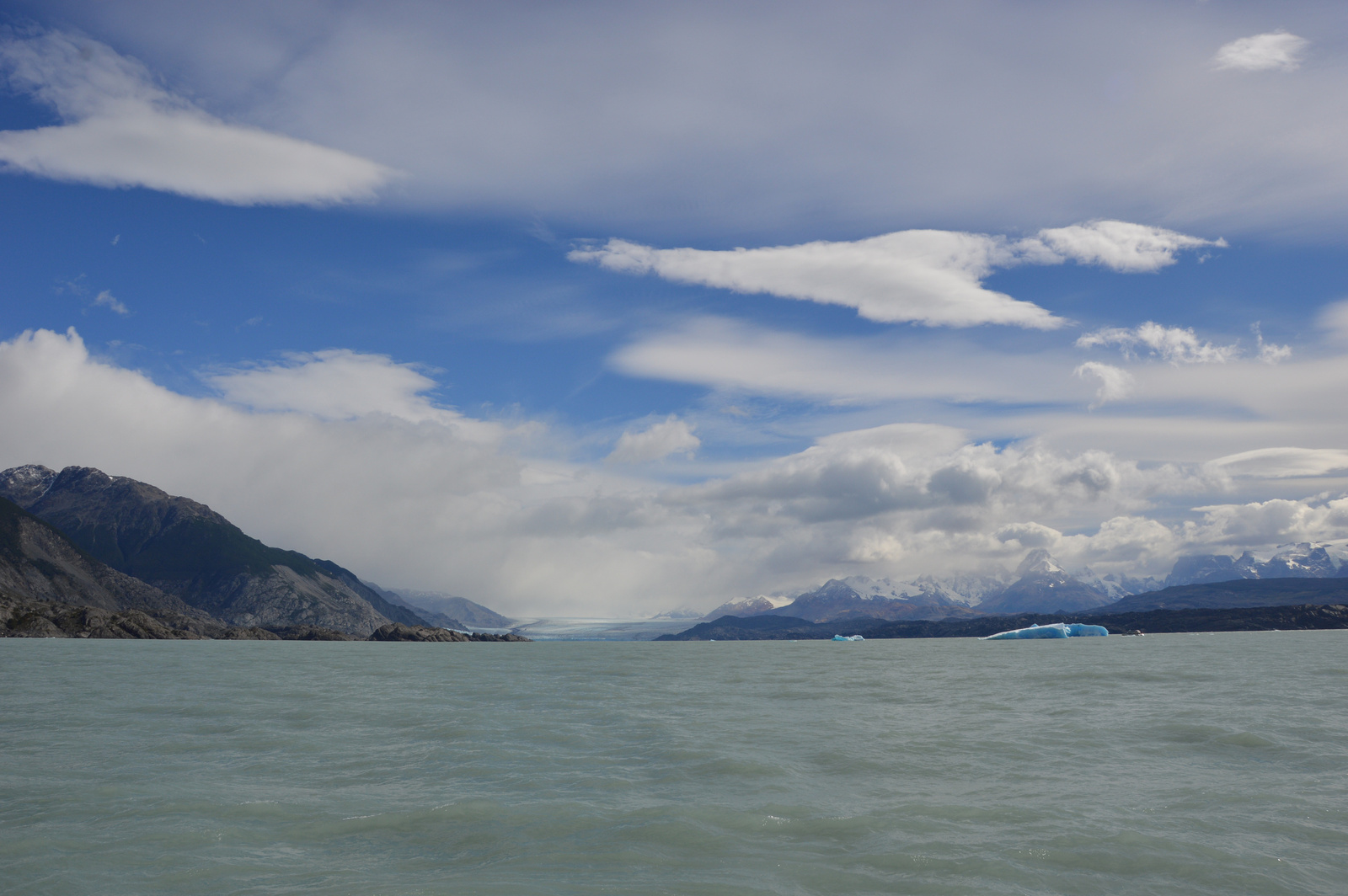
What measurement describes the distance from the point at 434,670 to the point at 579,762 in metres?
59.6

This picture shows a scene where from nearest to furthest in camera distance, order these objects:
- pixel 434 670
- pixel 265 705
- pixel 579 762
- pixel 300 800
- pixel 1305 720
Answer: pixel 300 800, pixel 579 762, pixel 1305 720, pixel 265 705, pixel 434 670

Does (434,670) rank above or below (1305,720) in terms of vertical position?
below

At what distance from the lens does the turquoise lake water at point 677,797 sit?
12.4m

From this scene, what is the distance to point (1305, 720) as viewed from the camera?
29.1 m

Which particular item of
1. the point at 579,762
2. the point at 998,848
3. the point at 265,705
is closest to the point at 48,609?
the point at 265,705

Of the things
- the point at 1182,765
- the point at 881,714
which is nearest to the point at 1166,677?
the point at 881,714

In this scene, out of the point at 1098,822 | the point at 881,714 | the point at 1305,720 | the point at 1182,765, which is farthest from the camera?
the point at 881,714

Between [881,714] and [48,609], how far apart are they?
223m

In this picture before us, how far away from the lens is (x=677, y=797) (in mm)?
17984

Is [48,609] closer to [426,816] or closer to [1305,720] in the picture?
[426,816]

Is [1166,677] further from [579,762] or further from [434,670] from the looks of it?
[434,670]

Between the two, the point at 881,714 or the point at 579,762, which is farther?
the point at 881,714

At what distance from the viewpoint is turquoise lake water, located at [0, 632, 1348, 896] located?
1235 centimetres

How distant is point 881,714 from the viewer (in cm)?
3412
